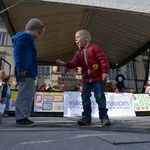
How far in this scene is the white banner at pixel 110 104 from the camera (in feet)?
20.9

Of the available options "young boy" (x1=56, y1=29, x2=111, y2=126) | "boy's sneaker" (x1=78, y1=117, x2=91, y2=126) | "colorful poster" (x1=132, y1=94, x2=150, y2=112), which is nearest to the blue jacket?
"young boy" (x1=56, y1=29, x2=111, y2=126)

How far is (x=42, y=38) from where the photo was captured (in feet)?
31.9

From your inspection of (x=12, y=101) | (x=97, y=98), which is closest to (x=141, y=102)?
(x=12, y=101)

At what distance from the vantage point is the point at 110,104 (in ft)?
21.6

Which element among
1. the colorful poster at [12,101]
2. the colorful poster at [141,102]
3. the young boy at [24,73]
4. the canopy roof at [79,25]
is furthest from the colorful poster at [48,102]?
the young boy at [24,73]

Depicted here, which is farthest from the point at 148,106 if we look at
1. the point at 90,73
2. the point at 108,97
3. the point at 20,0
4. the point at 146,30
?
the point at 20,0

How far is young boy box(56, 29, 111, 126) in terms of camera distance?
107 inches

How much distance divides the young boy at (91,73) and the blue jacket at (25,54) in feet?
1.63

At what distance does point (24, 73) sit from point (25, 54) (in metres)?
0.26

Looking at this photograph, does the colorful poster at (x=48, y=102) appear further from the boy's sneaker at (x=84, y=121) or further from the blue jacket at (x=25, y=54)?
the blue jacket at (x=25, y=54)

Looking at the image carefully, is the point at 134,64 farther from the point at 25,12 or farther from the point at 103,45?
the point at 25,12

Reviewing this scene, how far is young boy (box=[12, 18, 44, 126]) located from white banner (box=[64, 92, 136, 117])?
155 inches

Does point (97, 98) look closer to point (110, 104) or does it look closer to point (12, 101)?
point (110, 104)

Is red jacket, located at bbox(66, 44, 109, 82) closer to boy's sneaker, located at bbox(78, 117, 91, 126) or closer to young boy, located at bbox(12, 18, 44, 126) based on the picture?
boy's sneaker, located at bbox(78, 117, 91, 126)
